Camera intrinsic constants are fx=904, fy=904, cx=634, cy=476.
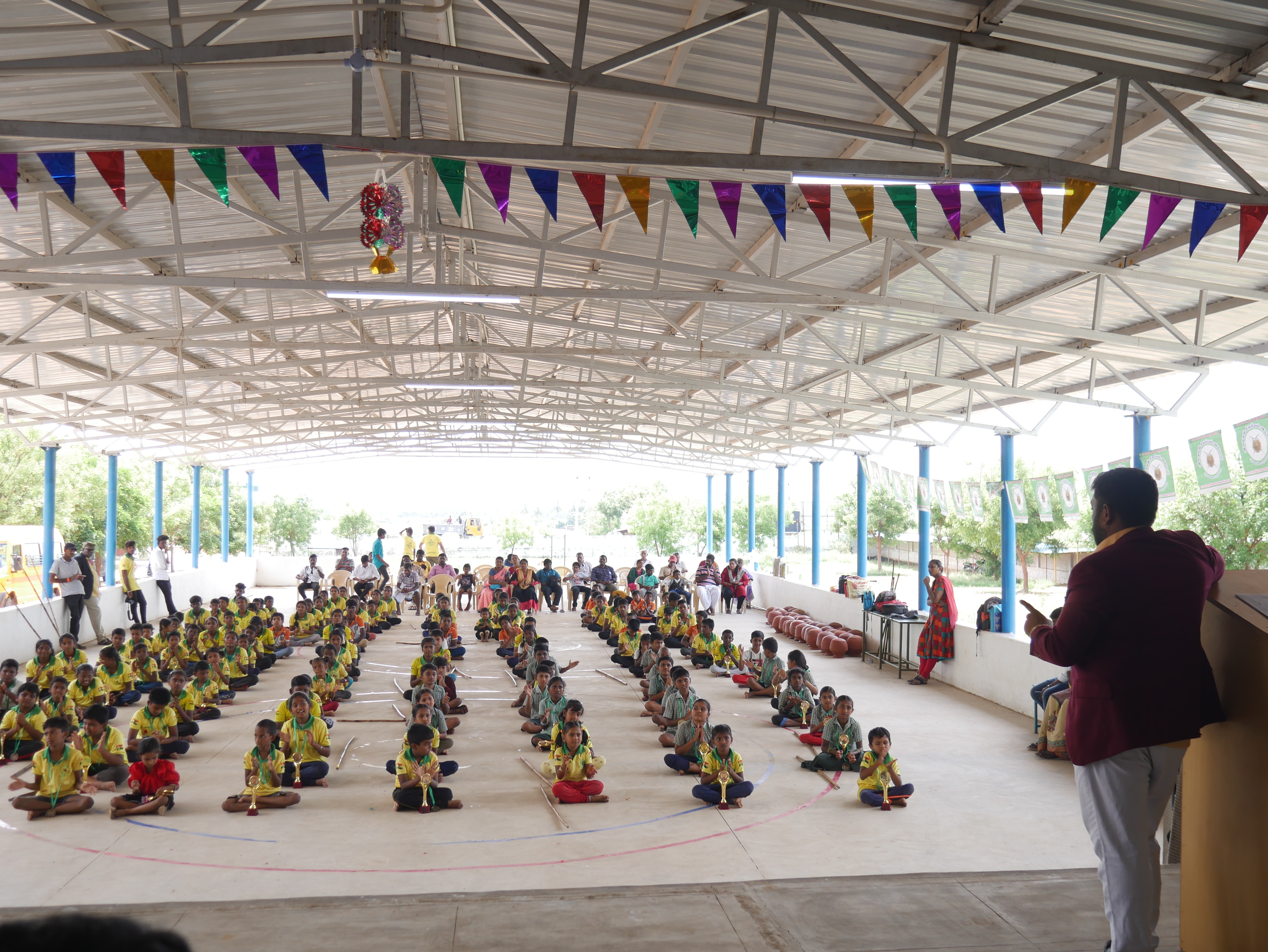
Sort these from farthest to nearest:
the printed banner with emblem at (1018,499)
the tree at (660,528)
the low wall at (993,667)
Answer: the tree at (660,528), the printed banner with emblem at (1018,499), the low wall at (993,667)

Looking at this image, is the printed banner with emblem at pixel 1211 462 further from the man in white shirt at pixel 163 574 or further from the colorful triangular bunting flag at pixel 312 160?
the man in white shirt at pixel 163 574

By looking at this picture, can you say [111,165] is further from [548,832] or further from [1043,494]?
[1043,494]

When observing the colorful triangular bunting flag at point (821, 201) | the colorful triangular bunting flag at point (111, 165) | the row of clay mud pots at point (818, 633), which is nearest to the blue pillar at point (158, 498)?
the row of clay mud pots at point (818, 633)

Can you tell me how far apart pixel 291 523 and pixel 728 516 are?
1061 inches

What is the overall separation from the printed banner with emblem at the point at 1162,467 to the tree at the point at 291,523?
44114mm

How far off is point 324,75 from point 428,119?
1.88 m

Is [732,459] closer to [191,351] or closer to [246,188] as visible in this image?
[191,351]

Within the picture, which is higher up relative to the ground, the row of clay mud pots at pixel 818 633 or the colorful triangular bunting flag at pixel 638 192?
the colorful triangular bunting flag at pixel 638 192

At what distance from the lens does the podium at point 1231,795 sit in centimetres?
264

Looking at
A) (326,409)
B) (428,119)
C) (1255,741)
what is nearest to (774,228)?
(428,119)

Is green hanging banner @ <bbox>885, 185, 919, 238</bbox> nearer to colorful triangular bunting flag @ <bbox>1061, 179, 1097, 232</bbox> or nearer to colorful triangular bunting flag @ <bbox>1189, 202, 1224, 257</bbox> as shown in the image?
colorful triangular bunting flag @ <bbox>1061, 179, 1097, 232</bbox>

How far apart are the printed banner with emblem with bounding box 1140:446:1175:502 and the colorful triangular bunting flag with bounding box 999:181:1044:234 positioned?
198 inches

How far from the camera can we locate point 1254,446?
8516 mm

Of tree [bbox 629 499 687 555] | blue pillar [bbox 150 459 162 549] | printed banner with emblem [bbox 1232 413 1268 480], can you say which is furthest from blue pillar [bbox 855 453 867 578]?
tree [bbox 629 499 687 555]
